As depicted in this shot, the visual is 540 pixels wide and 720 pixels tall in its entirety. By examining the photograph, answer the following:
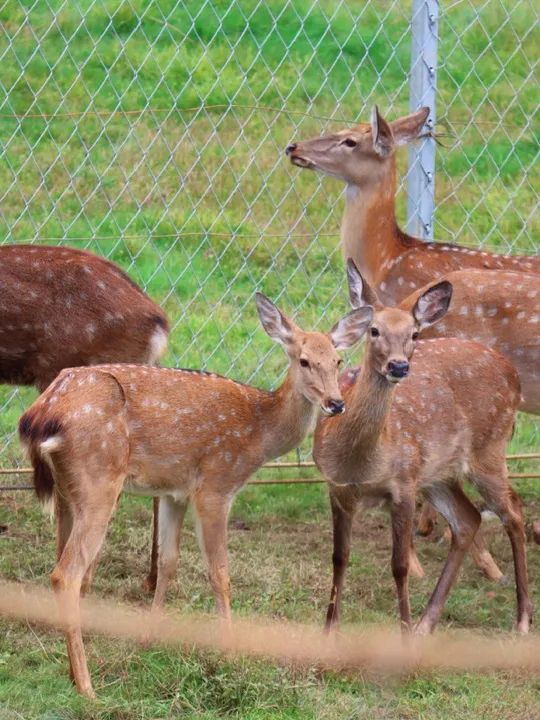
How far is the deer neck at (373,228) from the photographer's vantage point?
8.79 meters

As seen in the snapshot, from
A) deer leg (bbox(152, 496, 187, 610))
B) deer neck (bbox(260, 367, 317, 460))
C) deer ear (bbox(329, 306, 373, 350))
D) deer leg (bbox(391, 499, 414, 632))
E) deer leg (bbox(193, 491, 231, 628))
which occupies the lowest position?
deer leg (bbox(152, 496, 187, 610))

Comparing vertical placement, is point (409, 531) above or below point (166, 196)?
above

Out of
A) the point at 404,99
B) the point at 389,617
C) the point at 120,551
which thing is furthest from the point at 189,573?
the point at 404,99

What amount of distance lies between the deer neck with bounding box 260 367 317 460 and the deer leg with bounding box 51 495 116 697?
3.19 feet

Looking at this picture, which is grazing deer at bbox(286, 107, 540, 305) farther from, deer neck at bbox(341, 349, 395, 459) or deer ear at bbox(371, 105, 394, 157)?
deer neck at bbox(341, 349, 395, 459)

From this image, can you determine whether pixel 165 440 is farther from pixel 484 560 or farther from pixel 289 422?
pixel 484 560

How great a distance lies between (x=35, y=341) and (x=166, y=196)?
4.69 meters

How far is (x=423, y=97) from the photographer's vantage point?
357 inches

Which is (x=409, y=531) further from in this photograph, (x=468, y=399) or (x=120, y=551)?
(x=120, y=551)

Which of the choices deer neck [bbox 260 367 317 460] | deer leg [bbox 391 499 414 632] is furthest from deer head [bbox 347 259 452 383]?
deer leg [bbox 391 499 414 632]

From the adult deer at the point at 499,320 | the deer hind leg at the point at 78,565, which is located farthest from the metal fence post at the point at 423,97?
the deer hind leg at the point at 78,565

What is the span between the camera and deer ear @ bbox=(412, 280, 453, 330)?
716cm

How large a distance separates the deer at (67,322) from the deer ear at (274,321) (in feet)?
2.37

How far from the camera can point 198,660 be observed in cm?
629
